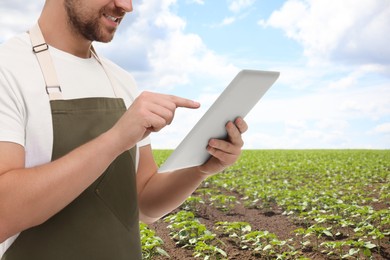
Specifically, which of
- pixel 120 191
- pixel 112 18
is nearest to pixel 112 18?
pixel 112 18

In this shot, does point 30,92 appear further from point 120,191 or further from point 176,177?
point 176,177

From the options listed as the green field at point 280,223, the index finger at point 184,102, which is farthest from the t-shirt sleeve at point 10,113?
the green field at point 280,223

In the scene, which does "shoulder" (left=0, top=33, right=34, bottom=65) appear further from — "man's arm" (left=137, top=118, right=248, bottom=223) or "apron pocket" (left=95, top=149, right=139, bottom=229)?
A: "man's arm" (left=137, top=118, right=248, bottom=223)

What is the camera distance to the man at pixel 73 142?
1.57 m

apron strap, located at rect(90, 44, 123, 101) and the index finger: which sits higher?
apron strap, located at rect(90, 44, 123, 101)

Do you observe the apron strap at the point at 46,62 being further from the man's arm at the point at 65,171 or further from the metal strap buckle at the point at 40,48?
the man's arm at the point at 65,171

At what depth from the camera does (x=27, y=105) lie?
178 cm

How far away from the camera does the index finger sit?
5.29 feet

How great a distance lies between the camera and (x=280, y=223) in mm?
6535

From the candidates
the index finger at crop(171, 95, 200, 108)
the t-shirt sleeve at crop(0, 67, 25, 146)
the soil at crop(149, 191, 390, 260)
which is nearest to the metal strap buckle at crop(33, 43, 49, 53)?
the t-shirt sleeve at crop(0, 67, 25, 146)

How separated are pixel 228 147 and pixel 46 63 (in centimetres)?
72

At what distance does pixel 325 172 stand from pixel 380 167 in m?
2.13

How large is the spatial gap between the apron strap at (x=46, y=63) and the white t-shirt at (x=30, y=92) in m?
0.02

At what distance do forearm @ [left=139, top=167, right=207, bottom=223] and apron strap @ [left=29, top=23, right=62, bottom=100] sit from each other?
60 cm
